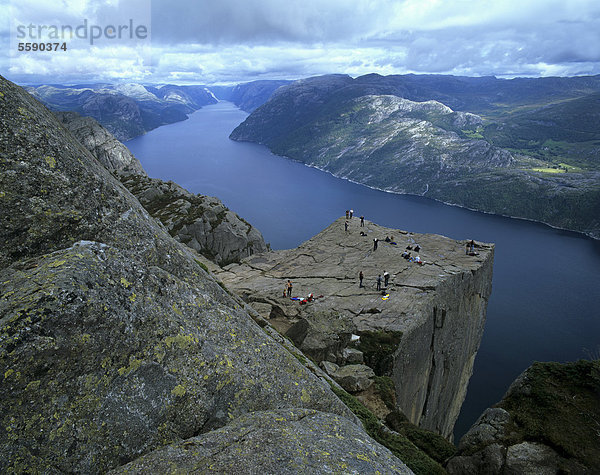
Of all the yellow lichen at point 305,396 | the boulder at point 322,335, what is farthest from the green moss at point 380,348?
the yellow lichen at point 305,396

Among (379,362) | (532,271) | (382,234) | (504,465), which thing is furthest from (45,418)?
(532,271)

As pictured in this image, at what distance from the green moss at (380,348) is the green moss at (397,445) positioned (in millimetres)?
9946

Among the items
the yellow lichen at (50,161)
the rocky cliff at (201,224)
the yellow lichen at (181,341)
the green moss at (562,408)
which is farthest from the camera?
the rocky cliff at (201,224)

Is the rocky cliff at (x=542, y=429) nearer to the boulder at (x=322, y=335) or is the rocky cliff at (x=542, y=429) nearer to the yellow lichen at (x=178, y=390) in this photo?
the boulder at (x=322, y=335)

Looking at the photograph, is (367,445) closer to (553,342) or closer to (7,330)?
(7,330)

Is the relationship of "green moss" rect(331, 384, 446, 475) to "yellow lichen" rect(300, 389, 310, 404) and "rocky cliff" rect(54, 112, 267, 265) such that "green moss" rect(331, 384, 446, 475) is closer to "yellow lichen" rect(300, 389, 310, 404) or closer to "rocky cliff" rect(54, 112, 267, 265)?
"yellow lichen" rect(300, 389, 310, 404)

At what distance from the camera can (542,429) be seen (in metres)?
18.8

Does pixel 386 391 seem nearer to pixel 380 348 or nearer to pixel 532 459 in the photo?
pixel 380 348

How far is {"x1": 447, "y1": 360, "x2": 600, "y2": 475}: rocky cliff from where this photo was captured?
55.7ft

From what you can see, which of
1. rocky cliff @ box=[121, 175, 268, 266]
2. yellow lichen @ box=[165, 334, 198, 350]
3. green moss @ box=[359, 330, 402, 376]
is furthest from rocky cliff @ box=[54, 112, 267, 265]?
yellow lichen @ box=[165, 334, 198, 350]

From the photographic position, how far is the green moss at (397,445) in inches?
626

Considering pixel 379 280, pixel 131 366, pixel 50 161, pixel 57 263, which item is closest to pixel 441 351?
pixel 379 280

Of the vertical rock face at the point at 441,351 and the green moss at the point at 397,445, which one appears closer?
the green moss at the point at 397,445

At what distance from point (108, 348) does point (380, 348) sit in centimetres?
2437
